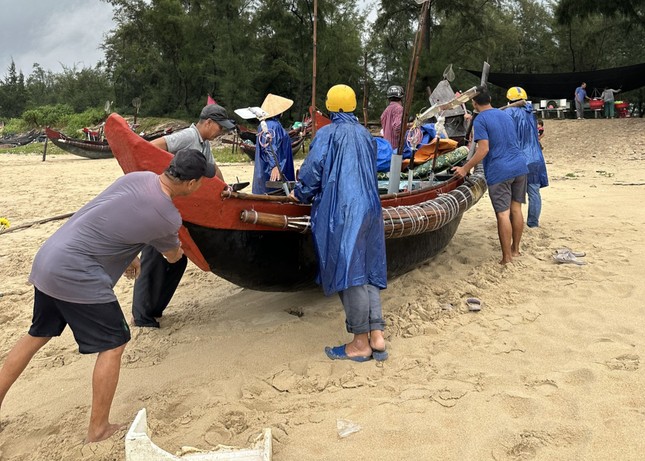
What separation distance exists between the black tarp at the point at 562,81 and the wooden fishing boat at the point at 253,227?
1346 cm

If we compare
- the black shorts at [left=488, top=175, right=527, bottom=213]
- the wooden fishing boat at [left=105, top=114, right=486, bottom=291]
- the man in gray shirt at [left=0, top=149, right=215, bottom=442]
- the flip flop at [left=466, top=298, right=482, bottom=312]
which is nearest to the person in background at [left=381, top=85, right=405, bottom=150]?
the black shorts at [left=488, top=175, right=527, bottom=213]

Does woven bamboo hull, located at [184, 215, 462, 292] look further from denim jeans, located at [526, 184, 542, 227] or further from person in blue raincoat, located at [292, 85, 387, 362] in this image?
denim jeans, located at [526, 184, 542, 227]

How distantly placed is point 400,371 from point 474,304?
42.0 inches

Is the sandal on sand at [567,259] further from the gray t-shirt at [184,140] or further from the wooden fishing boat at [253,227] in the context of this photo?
the gray t-shirt at [184,140]

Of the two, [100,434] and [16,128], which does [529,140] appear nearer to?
[100,434]

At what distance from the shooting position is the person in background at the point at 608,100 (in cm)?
1627

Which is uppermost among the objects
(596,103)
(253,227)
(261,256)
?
(596,103)

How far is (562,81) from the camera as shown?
1652cm

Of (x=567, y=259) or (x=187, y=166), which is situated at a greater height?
(x=187, y=166)

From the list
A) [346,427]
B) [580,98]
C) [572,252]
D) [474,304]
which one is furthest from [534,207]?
[580,98]

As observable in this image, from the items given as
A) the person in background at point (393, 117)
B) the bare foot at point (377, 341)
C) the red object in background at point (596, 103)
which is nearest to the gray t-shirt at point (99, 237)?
the bare foot at point (377, 341)

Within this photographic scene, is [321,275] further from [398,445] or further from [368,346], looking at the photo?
[398,445]

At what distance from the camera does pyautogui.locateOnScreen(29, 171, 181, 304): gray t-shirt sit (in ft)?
7.15

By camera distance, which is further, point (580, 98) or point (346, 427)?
point (580, 98)
